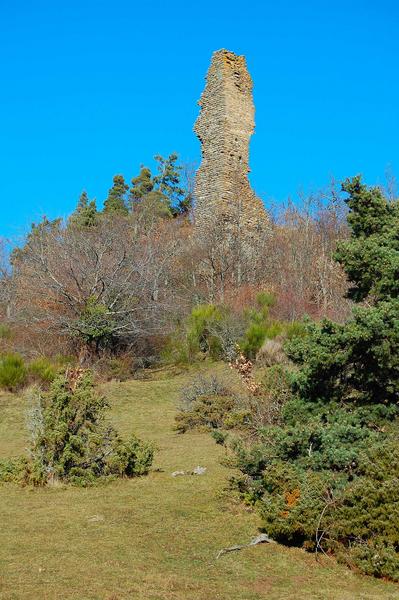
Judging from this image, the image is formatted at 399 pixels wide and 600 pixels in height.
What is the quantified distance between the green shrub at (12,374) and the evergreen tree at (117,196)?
93.8 feet

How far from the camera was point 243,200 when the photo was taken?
1131 inches

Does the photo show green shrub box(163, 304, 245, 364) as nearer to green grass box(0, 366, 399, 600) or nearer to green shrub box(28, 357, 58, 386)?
green shrub box(28, 357, 58, 386)

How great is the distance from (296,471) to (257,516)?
0.89m

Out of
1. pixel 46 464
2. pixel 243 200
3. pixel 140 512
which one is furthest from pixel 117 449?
pixel 243 200

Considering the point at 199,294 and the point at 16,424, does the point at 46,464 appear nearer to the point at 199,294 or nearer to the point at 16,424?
the point at 16,424

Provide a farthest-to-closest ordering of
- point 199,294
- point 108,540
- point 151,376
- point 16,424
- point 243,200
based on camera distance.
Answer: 1. point 243,200
2. point 199,294
3. point 151,376
4. point 16,424
5. point 108,540

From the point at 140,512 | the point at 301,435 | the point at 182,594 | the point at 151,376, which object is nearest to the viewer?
the point at 182,594

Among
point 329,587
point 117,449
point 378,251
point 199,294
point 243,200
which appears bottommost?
point 329,587

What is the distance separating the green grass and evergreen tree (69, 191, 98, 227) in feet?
95.5

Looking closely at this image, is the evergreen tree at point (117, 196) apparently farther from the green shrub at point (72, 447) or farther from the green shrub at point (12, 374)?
the green shrub at point (72, 447)

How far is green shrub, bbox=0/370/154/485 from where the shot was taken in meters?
8.21

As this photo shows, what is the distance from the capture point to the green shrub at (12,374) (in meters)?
17.3

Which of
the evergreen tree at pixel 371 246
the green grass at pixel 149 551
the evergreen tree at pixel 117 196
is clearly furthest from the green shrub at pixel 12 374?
the evergreen tree at pixel 117 196

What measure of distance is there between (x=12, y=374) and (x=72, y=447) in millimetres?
9525
